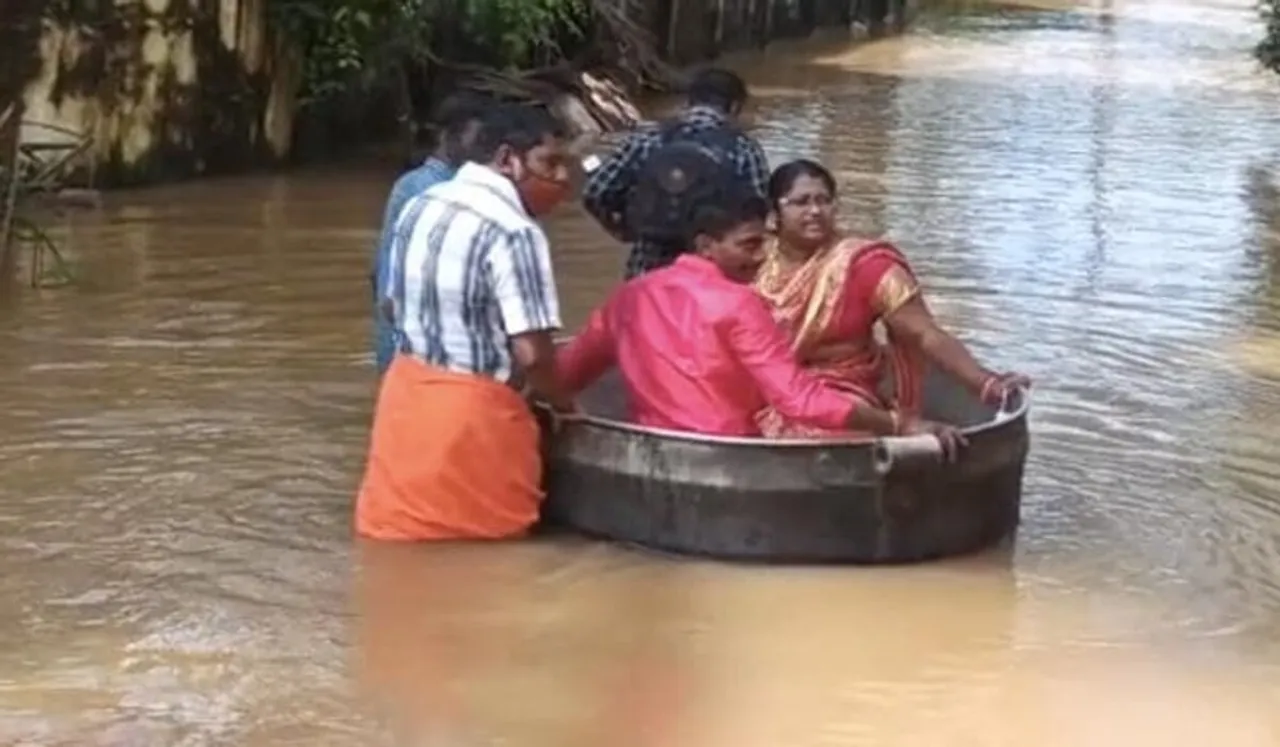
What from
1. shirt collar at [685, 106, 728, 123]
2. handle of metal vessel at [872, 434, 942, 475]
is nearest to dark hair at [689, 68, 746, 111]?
shirt collar at [685, 106, 728, 123]

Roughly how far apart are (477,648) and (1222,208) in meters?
9.95

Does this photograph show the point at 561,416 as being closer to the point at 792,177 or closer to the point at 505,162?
the point at 505,162

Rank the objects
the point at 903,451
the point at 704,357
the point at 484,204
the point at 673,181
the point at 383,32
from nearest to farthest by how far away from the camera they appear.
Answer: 1. the point at 903,451
2. the point at 484,204
3. the point at 704,357
4. the point at 673,181
5. the point at 383,32

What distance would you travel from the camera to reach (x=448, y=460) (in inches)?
282

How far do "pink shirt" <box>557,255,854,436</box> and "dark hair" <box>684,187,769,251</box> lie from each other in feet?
0.33

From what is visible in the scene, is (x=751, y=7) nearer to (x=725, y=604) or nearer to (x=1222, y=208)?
(x=1222, y=208)

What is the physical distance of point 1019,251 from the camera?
13484 millimetres

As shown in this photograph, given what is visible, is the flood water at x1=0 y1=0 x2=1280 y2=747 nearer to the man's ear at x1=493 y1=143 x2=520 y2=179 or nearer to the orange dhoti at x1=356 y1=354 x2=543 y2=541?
the orange dhoti at x1=356 y1=354 x2=543 y2=541

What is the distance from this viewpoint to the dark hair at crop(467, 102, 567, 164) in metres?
7.20

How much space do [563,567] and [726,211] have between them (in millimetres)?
1139

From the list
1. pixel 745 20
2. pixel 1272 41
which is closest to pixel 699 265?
pixel 1272 41

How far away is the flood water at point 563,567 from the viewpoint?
242 inches

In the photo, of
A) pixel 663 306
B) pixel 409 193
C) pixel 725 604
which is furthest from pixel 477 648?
pixel 409 193

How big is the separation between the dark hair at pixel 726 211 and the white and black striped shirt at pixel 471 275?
1.56 ft
